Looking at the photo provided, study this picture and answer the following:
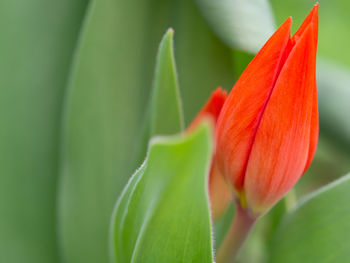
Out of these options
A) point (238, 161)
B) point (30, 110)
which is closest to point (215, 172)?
point (238, 161)

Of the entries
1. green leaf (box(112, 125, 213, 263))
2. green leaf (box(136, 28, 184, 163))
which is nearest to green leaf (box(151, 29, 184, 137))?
green leaf (box(136, 28, 184, 163))

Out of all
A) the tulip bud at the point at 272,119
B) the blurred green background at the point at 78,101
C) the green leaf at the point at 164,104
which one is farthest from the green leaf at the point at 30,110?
the tulip bud at the point at 272,119

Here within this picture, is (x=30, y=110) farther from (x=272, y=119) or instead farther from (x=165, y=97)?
(x=272, y=119)

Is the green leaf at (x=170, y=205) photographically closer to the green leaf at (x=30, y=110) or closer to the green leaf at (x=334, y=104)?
the green leaf at (x=30, y=110)

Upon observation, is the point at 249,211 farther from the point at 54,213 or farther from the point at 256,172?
the point at 54,213

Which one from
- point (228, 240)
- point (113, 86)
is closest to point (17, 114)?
point (113, 86)

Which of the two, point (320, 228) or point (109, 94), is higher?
point (109, 94)

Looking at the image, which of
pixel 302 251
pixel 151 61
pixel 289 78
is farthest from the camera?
pixel 151 61

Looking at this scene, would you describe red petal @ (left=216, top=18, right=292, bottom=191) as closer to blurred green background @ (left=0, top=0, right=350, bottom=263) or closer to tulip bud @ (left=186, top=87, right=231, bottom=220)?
tulip bud @ (left=186, top=87, right=231, bottom=220)
